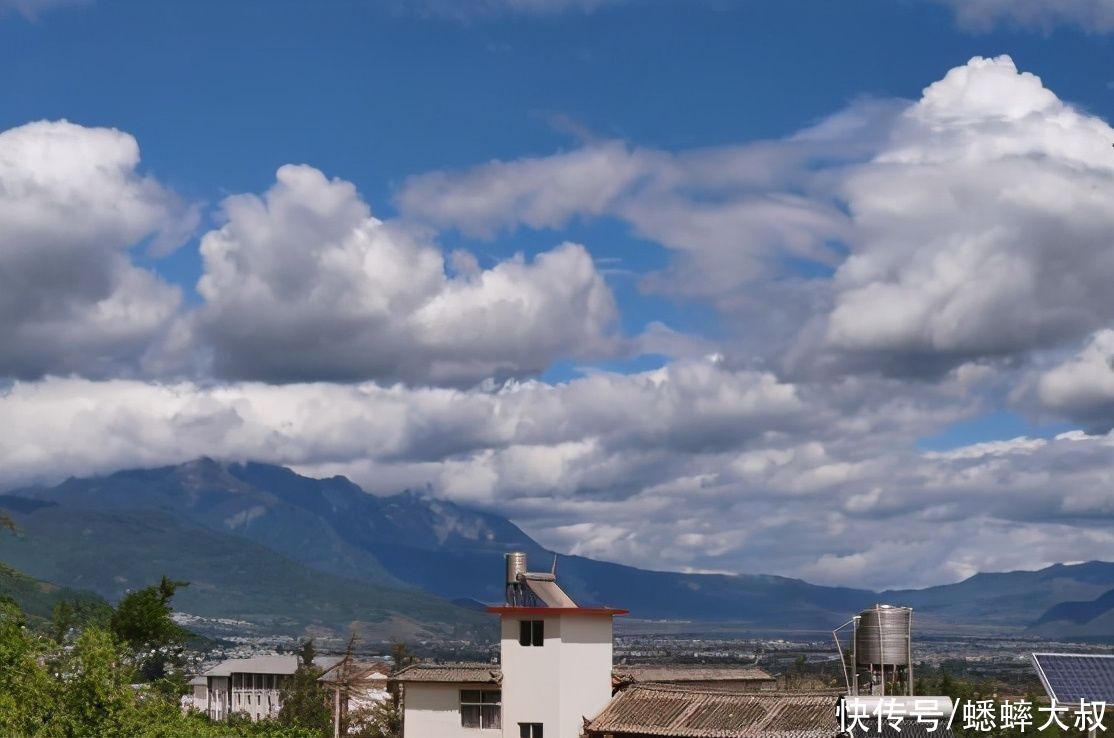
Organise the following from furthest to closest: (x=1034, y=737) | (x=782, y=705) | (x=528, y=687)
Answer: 1. (x=1034, y=737)
2. (x=528, y=687)
3. (x=782, y=705)

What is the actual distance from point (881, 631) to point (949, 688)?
51143mm

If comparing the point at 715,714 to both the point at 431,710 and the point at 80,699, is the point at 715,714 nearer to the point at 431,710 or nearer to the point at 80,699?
the point at 431,710

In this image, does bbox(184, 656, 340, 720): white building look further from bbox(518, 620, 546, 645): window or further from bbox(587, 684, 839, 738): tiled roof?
bbox(587, 684, 839, 738): tiled roof

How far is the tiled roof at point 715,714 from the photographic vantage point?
1673 inches

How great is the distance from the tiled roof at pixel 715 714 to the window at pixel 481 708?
3.74 m

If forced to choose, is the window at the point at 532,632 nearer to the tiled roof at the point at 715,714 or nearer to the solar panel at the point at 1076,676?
the tiled roof at the point at 715,714

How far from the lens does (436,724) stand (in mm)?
50031

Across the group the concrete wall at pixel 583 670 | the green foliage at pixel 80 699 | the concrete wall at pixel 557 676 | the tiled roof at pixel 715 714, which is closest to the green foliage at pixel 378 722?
the concrete wall at pixel 557 676

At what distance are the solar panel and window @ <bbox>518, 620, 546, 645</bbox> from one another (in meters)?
18.2

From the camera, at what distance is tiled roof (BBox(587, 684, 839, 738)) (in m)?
42.5

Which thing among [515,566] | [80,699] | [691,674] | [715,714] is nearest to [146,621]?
[515,566]

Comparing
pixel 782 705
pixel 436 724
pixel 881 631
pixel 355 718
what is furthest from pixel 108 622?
pixel 881 631

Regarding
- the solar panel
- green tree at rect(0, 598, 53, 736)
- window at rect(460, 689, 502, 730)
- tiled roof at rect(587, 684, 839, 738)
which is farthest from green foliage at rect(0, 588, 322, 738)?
window at rect(460, 689, 502, 730)

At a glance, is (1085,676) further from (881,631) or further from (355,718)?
(355,718)
